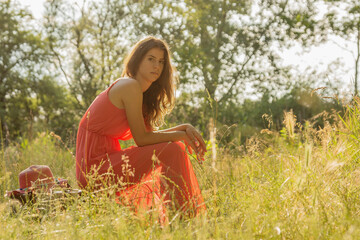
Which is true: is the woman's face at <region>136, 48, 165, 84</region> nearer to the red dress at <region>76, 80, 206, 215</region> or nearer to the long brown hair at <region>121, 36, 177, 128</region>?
the long brown hair at <region>121, 36, 177, 128</region>

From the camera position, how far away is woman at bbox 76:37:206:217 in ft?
8.24

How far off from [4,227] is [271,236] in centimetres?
148

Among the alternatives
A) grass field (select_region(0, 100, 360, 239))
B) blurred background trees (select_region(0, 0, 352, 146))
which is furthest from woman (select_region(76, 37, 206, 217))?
blurred background trees (select_region(0, 0, 352, 146))

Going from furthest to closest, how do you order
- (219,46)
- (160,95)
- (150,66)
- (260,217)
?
1. (219,46)
2. (160,95)
3. (150,66)
4. (260,217)

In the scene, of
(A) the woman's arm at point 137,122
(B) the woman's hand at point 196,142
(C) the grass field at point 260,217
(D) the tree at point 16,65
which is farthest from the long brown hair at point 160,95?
(D) the tree at point 16,65

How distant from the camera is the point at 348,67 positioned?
841 centimetres

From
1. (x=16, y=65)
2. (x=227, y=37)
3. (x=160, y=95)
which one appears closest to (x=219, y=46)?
(x=227, y=37)

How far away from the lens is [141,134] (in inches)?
106

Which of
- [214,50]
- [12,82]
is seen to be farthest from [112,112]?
[12,82]

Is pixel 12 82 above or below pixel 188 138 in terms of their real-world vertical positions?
above

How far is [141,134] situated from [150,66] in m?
0.69

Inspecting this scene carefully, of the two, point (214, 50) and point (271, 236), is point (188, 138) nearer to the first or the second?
point (271, 236)

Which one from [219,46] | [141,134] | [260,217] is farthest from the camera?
[219,46]

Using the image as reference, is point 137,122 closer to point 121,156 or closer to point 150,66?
point 121,156
